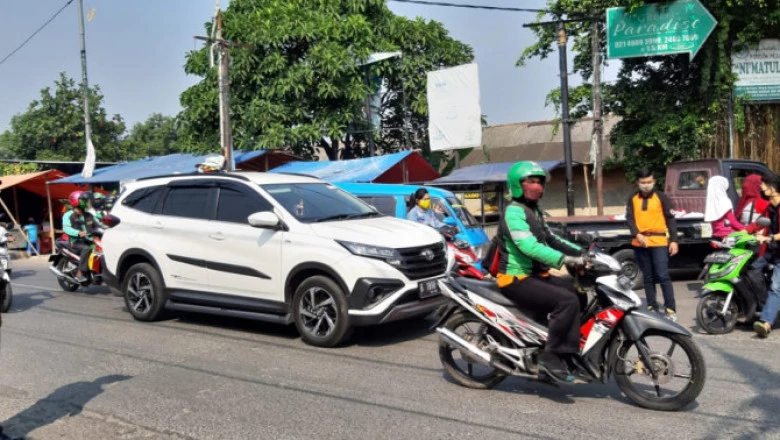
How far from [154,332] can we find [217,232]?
1.54m

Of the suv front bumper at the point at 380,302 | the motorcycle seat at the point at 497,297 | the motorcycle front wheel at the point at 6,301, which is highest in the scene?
the motorcycle seat at the point at 497,297

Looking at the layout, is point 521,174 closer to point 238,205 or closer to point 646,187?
point 646,187

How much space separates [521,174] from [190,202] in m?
4.76

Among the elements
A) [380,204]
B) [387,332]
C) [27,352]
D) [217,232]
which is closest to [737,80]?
[380,204]

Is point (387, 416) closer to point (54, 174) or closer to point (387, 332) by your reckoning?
point (387, 332)

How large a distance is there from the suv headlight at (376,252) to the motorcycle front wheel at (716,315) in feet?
11.6

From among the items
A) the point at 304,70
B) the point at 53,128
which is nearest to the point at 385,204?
the point at 304,70

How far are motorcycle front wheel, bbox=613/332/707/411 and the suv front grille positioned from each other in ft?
8.23

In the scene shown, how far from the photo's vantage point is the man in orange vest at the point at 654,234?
7.47 m

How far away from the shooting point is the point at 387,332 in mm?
7559

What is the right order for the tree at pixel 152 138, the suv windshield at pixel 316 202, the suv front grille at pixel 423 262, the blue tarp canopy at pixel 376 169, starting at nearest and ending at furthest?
the suv front grille at pixel 423 262
the suv windshield at pixel 316 202
the blue tarp canopy at pixel 376 169
the tree at pixel 152 138

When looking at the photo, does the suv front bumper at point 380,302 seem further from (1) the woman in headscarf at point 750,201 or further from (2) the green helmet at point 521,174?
(1) the woman in headscarf at point 750,201

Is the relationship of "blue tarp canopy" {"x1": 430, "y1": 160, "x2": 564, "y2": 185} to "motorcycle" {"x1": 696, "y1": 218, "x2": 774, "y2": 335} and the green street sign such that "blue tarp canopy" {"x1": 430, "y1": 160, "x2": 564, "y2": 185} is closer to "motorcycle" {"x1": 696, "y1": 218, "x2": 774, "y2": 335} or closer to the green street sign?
the green street sign

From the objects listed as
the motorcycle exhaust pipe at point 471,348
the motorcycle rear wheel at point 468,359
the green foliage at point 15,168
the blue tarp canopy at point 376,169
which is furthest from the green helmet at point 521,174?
the green foliage at point 15,168
